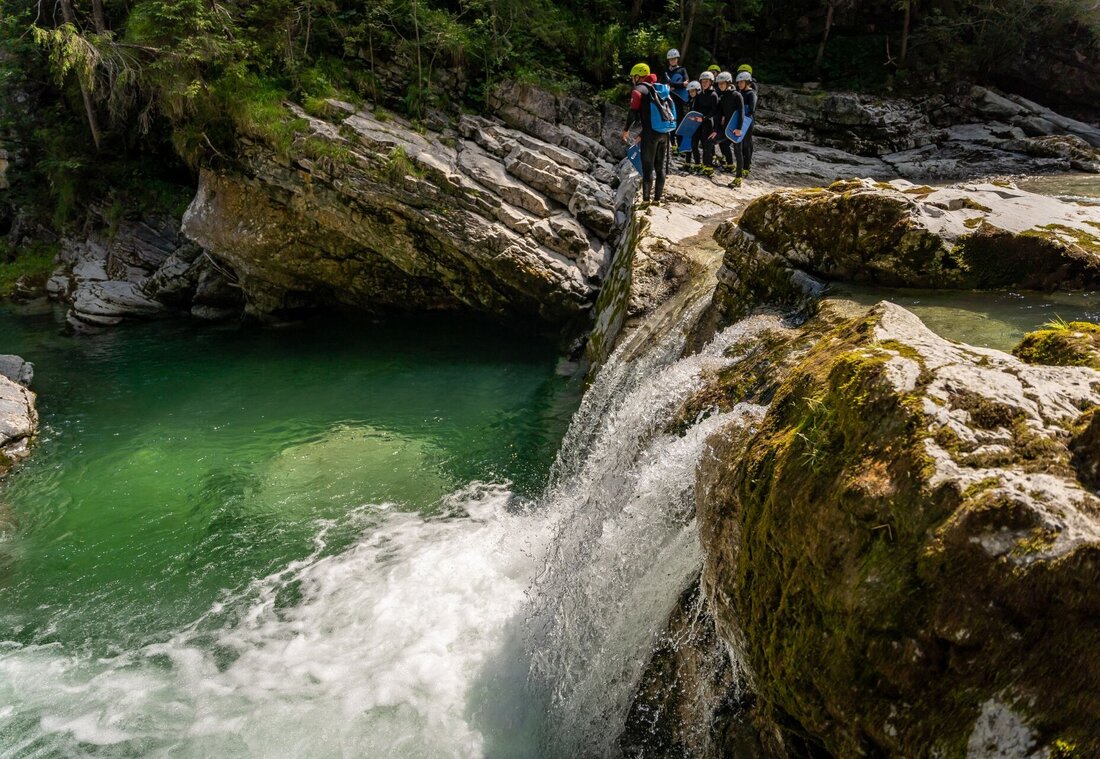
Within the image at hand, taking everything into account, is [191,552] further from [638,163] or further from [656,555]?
[638,163]

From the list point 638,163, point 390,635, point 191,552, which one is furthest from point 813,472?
point 638,163

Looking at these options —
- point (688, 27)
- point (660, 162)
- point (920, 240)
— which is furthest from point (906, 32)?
point (920, 240)

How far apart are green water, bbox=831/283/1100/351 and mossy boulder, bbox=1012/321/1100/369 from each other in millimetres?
1294

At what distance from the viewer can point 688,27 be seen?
1730 cm

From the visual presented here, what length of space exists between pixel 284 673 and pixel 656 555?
3.56 meters

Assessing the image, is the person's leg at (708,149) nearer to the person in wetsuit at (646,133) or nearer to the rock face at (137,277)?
the person in wetsuit at (646,133)

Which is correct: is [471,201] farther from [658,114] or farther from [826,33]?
[826,33]

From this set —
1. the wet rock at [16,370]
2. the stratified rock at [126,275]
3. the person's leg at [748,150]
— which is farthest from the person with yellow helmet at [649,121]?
the stratified rock at [126,275]

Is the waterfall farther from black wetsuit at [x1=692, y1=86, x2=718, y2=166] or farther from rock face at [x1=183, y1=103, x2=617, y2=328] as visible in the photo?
black wetsuit at [x1=692, y1=86, x2=718, y2=166]

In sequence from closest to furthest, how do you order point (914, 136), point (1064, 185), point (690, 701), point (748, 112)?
point (690, 701) < point (1064, 185) < point (748, 112) < point (914, 136)

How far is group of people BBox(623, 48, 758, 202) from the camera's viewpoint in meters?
10.7

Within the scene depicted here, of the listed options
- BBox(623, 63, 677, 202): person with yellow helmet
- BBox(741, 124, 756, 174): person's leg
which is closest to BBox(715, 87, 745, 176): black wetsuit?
BBox(741, 124, 756, 174): person's leg

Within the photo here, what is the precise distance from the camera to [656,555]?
4.70 meters

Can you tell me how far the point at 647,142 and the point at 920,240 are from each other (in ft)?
19.8
